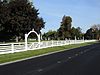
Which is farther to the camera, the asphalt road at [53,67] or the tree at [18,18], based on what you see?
the tree at [18,18]

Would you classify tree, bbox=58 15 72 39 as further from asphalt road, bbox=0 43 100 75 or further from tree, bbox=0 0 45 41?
asphalt road, bbox=0 43 100 75

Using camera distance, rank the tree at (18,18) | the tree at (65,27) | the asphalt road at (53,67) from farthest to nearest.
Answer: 1. the tree at (65,27)
2. the tree at (18,18)
3. the asphalt road at (53,67)

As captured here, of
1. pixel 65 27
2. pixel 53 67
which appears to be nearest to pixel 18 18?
pixel 53 67

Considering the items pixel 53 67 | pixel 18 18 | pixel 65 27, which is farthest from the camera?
pixel 65 27

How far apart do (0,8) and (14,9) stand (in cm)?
443

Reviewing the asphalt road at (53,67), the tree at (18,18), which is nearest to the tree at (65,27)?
the tree at (18,18)

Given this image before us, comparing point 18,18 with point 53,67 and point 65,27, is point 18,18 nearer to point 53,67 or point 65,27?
point 53,67

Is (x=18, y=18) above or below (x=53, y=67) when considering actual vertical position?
above

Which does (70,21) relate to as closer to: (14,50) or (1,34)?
(1,34)

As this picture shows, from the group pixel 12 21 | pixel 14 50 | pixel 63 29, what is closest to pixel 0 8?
pixel 12 21

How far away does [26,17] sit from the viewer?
73750 millimetres

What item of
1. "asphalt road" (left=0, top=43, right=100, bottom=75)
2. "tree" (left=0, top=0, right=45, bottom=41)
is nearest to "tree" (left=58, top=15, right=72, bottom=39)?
"tree" (left=0, top=0, right=45, bottom=41)

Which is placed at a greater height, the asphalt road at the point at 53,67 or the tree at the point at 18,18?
the tree at the point at 18,18

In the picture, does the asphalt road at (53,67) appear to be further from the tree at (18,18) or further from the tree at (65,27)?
the tree at (65,27)
